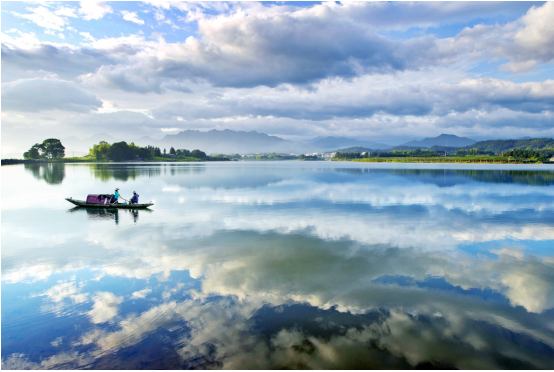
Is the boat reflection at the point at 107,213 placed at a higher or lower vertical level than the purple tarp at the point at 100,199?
lower

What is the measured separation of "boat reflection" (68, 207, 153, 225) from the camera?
81.8ft

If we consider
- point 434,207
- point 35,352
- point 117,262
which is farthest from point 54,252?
point 434,207

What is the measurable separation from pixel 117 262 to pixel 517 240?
74.1 feet

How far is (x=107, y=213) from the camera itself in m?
26.6

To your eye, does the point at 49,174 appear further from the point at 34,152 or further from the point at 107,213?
the point at 34,152

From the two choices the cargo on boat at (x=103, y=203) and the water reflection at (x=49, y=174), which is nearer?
the cargo on boat at (x=103, y=203)

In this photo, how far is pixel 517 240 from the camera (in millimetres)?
17781

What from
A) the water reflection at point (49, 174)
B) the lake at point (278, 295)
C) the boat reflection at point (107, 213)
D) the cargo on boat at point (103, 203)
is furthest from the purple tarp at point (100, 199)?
the water reflection at point (49, 174)

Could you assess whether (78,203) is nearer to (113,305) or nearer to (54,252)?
(54,252)

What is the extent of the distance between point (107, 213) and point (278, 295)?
22.4m

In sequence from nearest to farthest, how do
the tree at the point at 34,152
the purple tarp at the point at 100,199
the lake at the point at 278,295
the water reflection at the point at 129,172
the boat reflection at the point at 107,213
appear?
the lake at the point at 278,295 → the boat reflection at the point at 107,213 → the purple tarp at the point at 100,199 → the water reflection at the point at 129,172 → the tree at the point at 34,152

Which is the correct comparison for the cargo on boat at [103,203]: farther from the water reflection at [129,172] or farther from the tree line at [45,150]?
the tree line at [45,150]

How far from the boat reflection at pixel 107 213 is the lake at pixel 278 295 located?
2985 millimetres

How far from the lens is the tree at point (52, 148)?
18388 centimetres
